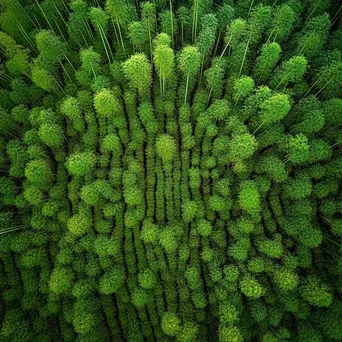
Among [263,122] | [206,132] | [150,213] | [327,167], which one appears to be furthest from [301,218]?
[150,213]

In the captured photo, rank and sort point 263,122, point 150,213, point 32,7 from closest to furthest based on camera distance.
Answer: point 263,122 < point 150,213 < point 32,7

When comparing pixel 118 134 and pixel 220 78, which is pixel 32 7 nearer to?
pixel 118 134

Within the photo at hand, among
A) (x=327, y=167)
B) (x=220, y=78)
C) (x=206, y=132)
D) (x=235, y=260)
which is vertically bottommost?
(x=235, y=260)

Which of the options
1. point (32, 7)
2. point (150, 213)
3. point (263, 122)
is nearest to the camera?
point (263, 122)

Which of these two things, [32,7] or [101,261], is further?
[32,7]

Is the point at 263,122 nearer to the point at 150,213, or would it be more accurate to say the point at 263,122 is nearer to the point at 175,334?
the point at 150,213

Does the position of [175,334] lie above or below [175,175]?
below
